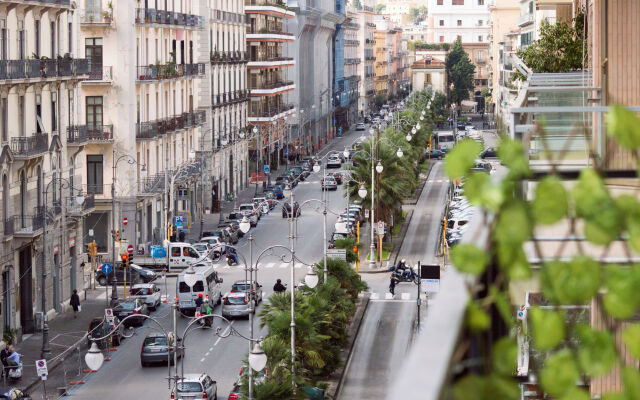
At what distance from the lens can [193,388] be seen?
40.1m

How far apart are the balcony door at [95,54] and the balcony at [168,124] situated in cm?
400

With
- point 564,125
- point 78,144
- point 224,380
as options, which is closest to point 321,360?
point 224,380

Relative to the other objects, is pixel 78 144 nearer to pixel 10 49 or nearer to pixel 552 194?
pixel 10 49

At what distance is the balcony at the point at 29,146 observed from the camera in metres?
52.6

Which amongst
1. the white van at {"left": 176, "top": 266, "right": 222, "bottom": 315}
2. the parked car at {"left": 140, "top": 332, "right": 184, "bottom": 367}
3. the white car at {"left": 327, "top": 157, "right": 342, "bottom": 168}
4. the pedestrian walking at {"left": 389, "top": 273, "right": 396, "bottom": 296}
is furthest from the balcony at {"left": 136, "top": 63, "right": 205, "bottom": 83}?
the white car at {"left": 327, "top": 157, "right": 342, "bottom": 168}

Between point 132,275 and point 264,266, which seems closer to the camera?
point 132,275

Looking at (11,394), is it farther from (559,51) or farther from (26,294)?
(559,51)

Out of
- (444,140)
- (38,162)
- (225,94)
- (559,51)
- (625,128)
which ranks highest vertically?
(225,94)

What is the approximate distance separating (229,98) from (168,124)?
23.9 m

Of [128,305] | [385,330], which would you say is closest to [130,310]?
[128,305]

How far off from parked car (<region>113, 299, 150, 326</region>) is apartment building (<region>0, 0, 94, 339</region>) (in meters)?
3.29

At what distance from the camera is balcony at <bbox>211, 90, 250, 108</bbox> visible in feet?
328

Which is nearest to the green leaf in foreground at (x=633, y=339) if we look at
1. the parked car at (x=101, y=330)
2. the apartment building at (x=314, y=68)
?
the parked car at (x=101, y=330)

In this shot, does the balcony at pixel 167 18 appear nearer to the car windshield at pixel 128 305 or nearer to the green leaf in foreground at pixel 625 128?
the car windshield at pixel 128 305
